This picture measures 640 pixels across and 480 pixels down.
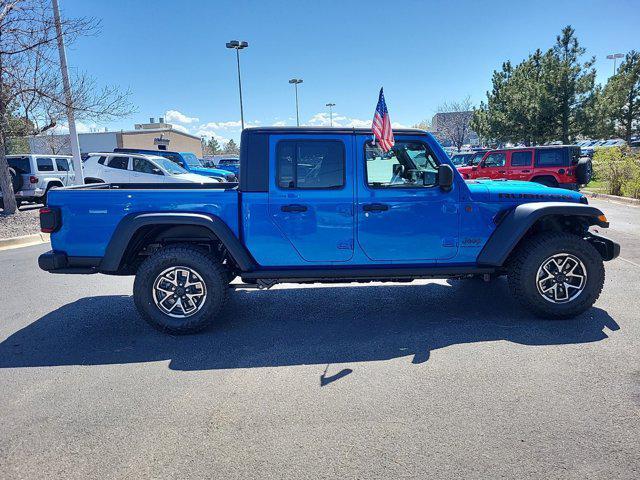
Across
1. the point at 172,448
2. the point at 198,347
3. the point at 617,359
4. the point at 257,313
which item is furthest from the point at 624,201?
the point at 172,448

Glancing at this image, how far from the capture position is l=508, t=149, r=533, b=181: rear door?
1434 centimetres

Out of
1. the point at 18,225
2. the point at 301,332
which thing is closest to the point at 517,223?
the point at 301,332

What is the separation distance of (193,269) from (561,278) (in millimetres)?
3619

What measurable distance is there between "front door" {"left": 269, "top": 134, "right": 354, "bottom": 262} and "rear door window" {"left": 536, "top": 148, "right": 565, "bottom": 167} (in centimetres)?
1219

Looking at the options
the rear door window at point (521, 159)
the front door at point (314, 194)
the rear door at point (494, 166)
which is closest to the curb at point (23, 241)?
the front door at point (314, 194)

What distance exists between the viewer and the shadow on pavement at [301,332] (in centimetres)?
371

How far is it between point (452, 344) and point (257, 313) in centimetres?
210

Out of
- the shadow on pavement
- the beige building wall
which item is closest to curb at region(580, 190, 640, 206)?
the shadow on pavement

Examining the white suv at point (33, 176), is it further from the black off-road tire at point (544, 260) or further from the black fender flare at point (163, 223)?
the black off-road tire at point (544, 260)

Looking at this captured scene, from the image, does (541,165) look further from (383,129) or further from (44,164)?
(44,164)

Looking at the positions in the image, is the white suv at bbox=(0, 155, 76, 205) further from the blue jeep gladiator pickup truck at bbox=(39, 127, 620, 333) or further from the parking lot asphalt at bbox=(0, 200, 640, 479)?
the blue jeep gladiator pickup truck at bbox=(39, 127, 620, 333)

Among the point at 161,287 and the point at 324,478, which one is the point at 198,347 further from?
the point at 324,478

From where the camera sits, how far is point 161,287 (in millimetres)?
4160

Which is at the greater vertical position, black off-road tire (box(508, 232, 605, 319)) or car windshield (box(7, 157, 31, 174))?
car windshield (box(7, 157, 31, 174))
